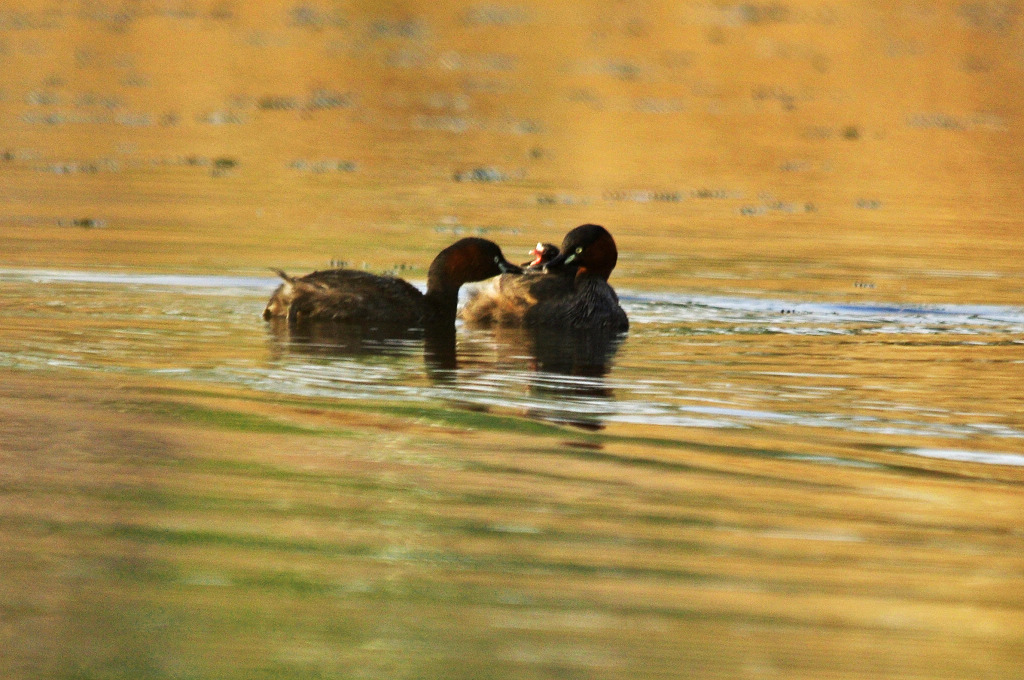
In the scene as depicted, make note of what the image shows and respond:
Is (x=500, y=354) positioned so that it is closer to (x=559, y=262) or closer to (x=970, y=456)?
(x=559, y=262)

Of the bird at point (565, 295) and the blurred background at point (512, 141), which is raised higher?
the blurred background at point (512, 141)

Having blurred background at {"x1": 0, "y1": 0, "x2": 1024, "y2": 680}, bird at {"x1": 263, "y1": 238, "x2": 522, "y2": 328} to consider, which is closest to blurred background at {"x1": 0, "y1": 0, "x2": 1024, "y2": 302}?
blurred background at {"x1": 0, "y1": 0, "x2": 1024, "y2": 680}

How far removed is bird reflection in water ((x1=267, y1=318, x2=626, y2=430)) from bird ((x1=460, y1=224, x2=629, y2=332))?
5.3 inches

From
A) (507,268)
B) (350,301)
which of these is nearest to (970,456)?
(350,301)

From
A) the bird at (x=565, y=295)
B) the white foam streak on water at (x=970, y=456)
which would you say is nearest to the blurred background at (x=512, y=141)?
the bird at (x=565, y=295)

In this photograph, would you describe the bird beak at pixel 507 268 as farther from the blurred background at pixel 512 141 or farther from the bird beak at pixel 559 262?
the blurred background at pixel 512 141

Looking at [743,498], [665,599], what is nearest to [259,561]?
[665,599]

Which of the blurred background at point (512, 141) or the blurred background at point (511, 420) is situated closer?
the blurred background at point (511, 420)

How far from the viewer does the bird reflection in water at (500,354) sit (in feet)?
30.1

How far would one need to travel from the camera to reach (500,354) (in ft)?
36.6

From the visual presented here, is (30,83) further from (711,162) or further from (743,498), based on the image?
(743,498)

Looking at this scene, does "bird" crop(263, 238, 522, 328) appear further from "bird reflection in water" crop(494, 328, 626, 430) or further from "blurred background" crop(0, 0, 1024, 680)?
"bird reflection in water" crop(494, 328, 626, 430)

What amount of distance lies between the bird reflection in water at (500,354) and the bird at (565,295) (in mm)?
135

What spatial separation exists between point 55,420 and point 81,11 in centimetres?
3628
